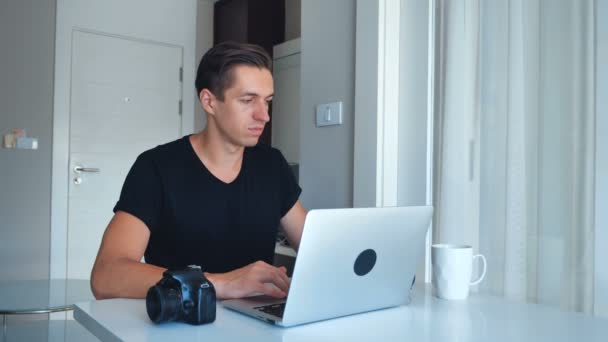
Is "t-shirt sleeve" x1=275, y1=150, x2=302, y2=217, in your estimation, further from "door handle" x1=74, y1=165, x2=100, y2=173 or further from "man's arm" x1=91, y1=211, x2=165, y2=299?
"door handle" x1=74, y1=165, x2=100, y2=173

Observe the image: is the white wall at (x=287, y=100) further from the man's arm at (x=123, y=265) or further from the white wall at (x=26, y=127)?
the man's arm at (x=123, y=265)

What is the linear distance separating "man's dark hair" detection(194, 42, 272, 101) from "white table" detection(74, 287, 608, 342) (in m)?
0.72

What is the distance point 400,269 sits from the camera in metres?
1.01

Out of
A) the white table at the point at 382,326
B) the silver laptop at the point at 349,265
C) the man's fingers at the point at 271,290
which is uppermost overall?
the silver laptop at the point at 349,265

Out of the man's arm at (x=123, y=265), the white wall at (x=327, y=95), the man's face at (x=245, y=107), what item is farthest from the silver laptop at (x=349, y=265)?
the white wall at (x=327, y=95)

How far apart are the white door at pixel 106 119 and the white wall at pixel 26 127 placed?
0.16 m

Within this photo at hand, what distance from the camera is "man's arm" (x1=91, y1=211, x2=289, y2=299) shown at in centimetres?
104

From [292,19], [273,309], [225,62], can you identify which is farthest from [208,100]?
[292,19]

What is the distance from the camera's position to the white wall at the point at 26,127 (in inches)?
136

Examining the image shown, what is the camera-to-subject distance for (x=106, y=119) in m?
3.85

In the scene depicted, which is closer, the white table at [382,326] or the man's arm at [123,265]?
the white table at [382,326]

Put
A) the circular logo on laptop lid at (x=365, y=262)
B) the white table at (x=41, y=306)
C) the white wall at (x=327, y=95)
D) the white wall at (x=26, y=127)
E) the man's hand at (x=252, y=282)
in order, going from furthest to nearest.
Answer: the white wall at (x=26, y=127)
the white table at (x=41, y=306)
the white wall at (x=327, y=95)
the man's hand at (x=252, y=282)
the circular logo on laptop lid at (x=365, y=262)

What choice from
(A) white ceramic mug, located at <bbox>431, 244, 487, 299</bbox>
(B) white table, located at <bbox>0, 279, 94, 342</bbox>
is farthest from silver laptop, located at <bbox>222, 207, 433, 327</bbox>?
(B) white table, located at <bbox>0, 279, 94, 342</bbox>

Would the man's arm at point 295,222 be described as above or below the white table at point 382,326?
above
